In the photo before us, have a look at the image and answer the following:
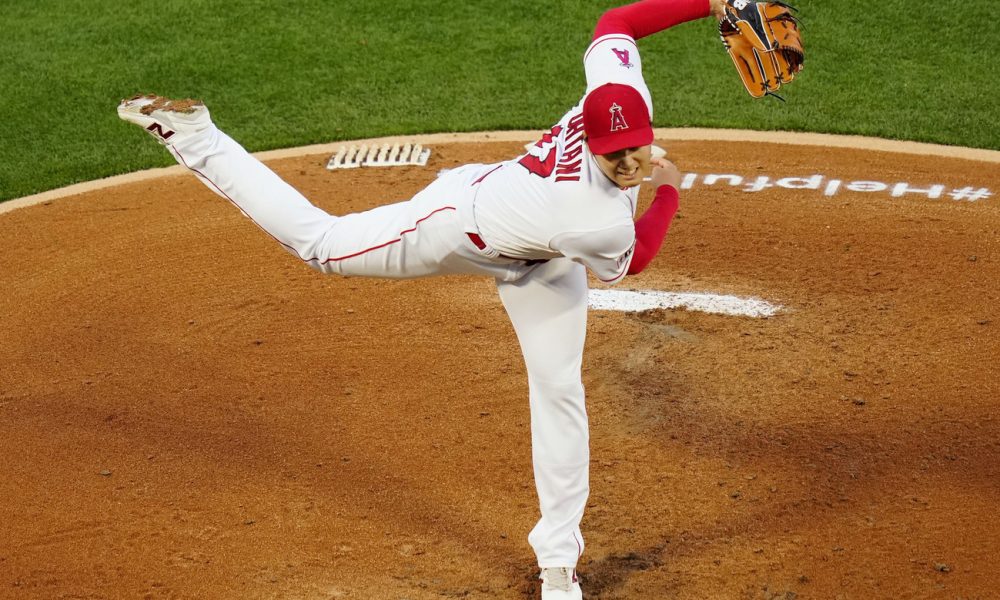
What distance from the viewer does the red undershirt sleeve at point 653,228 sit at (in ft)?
11.4

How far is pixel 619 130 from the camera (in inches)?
128

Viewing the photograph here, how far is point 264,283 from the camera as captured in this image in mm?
6203

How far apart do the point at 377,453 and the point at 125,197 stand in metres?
3.46

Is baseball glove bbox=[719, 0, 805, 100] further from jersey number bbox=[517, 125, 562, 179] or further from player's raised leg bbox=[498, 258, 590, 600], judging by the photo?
player's raised leg bbox=[498, 258, 590, 600]

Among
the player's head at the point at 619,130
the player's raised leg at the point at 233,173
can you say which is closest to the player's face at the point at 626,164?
the player's head at the point at 619,130

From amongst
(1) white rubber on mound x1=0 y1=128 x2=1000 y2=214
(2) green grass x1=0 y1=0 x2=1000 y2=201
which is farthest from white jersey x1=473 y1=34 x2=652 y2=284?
(2) green grass x1=0 y1=0 x2=1000 y2=201

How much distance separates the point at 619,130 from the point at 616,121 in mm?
28

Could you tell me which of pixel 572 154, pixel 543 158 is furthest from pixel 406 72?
pixel 572 154

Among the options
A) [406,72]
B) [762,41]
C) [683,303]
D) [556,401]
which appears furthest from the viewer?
[406,72]

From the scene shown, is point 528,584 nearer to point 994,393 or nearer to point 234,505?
point 234,505

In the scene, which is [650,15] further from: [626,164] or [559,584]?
[559,584]

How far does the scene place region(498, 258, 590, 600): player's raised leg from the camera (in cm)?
367

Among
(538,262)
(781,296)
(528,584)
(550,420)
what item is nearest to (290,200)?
(538,262)

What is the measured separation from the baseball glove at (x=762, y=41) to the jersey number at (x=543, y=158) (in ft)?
2.72
